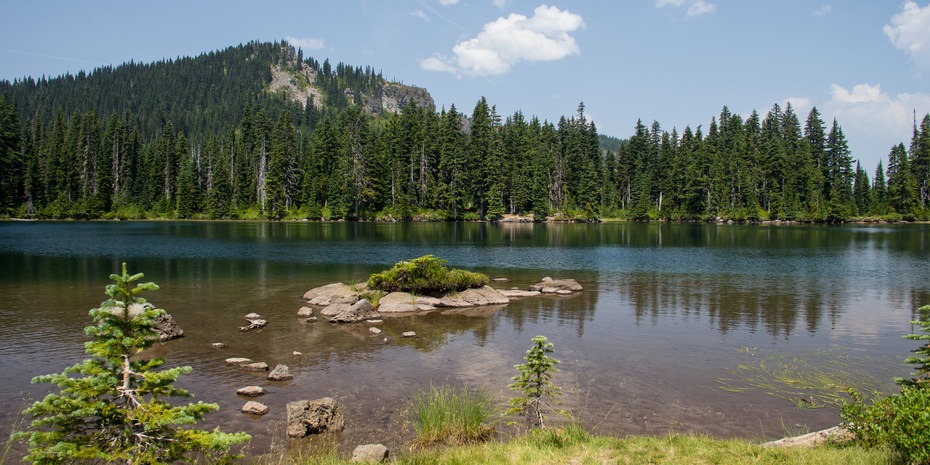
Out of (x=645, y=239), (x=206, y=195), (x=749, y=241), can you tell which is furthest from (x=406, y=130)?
(x=749, y=241)

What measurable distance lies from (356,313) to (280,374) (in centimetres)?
893

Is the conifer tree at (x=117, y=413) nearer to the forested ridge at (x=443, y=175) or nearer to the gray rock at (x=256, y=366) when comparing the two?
the gray rock at (x=256, y=366)

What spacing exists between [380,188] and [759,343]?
113 meters

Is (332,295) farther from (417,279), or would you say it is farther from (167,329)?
(167,329)

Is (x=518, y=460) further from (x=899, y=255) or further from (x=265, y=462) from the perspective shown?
(x=899, y=255)

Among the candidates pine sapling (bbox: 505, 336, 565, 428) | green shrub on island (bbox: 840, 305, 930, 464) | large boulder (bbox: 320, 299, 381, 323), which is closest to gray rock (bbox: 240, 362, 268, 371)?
large boulder (bbox: 320, 299, 381, 323)

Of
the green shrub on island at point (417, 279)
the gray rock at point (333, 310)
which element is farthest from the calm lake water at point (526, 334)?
the green shrub on island at point (417, 279)

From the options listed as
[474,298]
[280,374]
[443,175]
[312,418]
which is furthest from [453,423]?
[443,175]

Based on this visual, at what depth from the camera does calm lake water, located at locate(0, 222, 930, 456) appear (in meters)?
14.6

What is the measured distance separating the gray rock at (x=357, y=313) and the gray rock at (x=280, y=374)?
7.96 meters

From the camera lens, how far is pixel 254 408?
1402cm

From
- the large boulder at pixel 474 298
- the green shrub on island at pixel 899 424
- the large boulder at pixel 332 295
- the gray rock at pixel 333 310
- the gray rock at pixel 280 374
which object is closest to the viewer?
the green shrub on island at pixel 899 424

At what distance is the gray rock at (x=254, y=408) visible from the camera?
45.8ft

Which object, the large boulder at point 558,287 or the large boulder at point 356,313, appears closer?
the large boulder at point 356,313
